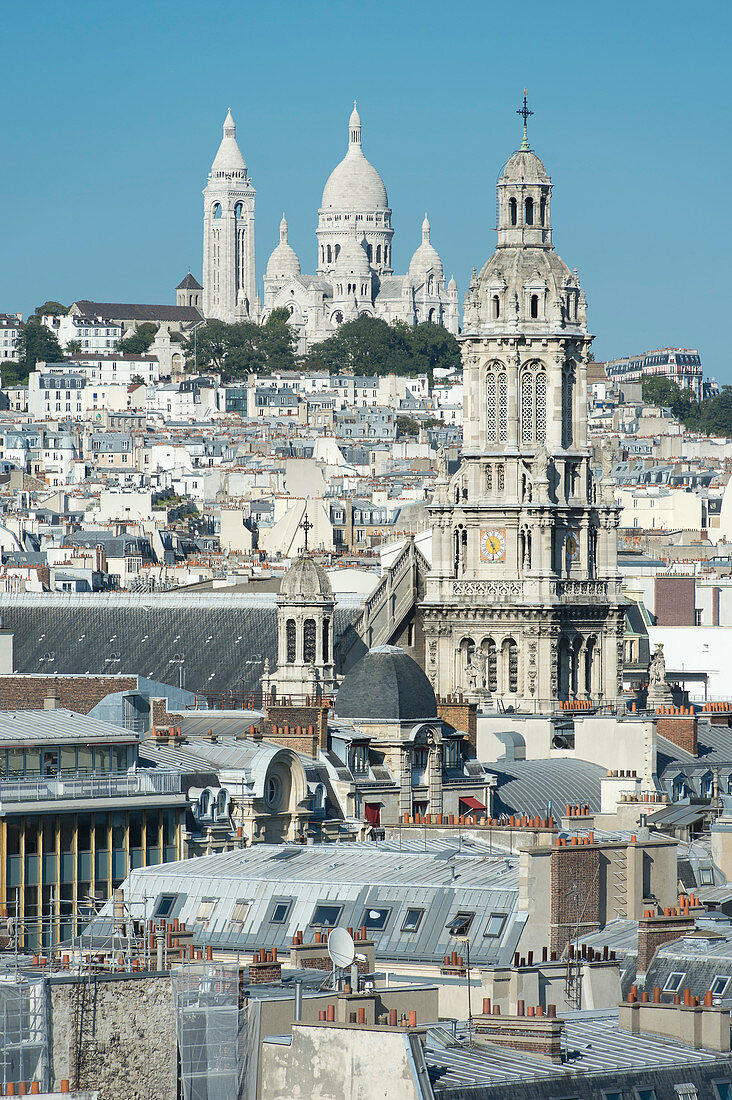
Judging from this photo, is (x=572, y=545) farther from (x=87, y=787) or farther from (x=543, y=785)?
(x=87, y=787)

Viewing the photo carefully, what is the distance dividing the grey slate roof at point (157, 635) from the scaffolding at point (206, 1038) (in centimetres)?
5075

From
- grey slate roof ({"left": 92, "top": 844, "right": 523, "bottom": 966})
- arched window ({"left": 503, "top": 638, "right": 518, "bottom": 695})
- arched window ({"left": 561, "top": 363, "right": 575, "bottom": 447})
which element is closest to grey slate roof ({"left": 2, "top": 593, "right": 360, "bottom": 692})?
arched window ({"left": 503, "top": 638, "right": 518, "bottom": 695})

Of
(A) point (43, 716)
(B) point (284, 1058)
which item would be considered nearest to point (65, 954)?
(B) point (284, 1058)

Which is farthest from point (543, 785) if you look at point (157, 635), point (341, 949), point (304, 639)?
point (341, 949)

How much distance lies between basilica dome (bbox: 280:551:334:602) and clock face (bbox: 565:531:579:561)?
805 centimetres

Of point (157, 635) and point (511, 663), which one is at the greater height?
point (157, 635)

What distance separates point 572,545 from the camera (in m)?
80.6

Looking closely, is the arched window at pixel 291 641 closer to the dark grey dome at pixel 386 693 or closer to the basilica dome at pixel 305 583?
the basilica dome at pixel 305 583

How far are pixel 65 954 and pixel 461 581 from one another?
45.4 m

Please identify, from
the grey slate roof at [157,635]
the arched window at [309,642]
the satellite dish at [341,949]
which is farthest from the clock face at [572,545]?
the satellite dish at [341,949]

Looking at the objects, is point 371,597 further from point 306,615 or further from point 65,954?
point 65,954

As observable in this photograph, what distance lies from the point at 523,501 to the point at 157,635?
10.9 m

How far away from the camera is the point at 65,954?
34812 millimetres

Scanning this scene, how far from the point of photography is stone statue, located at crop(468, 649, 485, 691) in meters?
77.6
